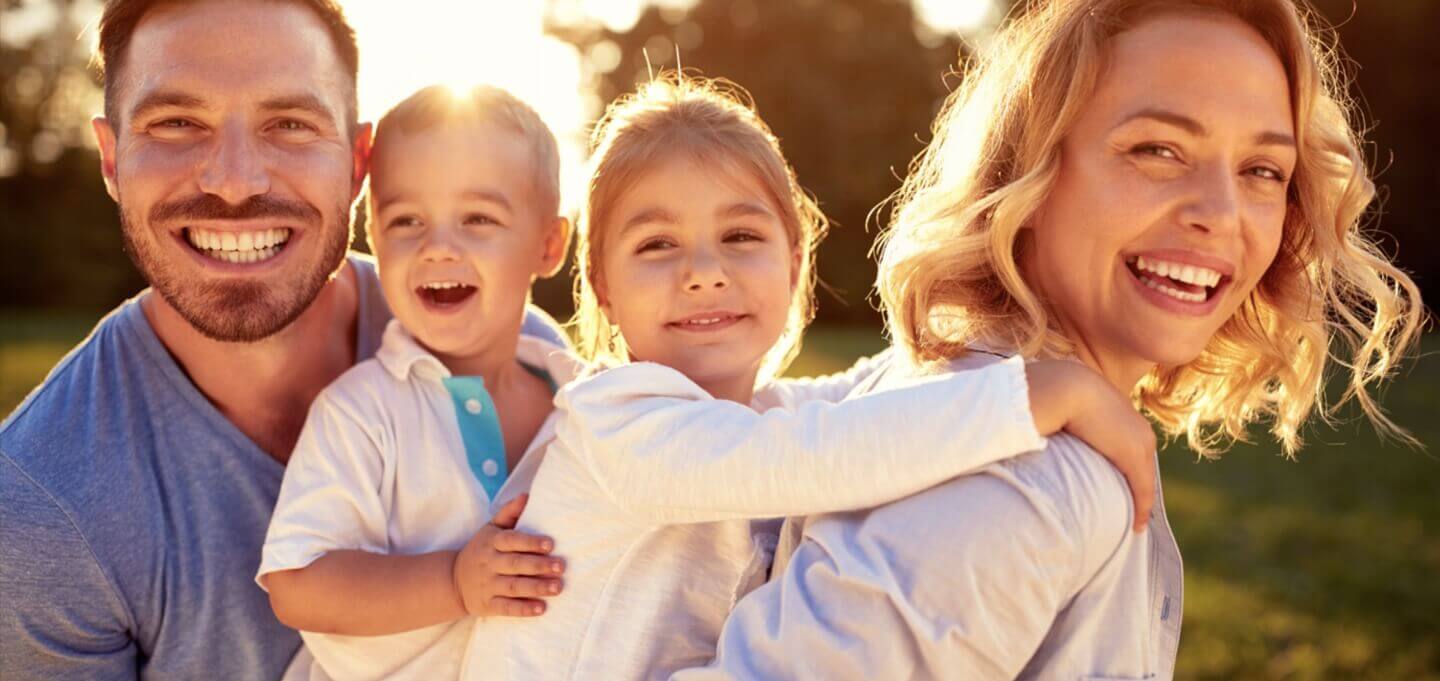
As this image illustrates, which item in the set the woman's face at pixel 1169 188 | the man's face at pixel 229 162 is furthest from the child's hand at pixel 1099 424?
the man's face at pixel 229 162

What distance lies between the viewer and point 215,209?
3.20 metres

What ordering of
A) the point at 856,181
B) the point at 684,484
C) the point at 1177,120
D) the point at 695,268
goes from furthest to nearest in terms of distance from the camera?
the point at 856,181, the point at 695,268, the point at 1177,120, the point at 684,484

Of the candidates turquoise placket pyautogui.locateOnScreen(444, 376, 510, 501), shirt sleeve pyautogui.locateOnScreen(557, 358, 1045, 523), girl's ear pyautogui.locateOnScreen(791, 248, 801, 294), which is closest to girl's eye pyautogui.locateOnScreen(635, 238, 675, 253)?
girl's ear pyautogui.locateOnScreen(791, 248, 801, 294)

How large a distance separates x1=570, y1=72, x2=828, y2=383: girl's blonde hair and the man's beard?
0.78 m

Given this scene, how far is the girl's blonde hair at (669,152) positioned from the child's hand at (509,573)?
54cm

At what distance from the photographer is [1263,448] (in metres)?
10.6

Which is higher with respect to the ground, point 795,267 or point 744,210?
point 744,210

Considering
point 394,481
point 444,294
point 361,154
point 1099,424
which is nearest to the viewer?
point 1099,424

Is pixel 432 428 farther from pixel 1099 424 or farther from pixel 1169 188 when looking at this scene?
pixel 1169 188

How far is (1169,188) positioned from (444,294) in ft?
5.57

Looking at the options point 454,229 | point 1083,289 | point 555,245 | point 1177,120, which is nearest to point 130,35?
point 454,229

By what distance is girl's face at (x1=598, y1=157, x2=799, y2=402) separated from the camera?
269cm

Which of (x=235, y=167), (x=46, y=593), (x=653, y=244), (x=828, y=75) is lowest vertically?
(x=46, y=593)

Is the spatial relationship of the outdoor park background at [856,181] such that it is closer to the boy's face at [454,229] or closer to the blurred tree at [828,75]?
the blurred tree at [828,75]
